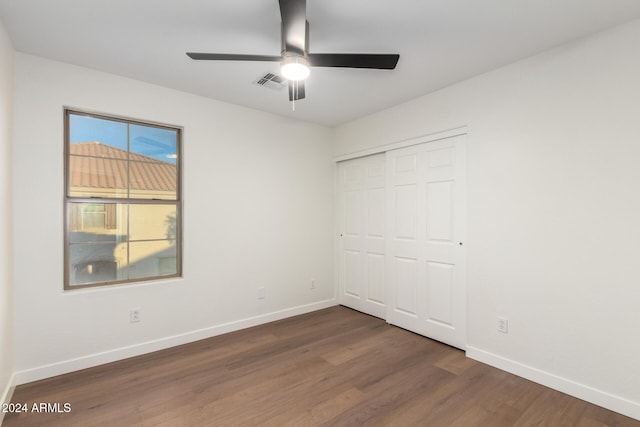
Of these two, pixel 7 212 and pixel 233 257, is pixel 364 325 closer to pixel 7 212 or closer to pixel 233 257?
pixel 233 257

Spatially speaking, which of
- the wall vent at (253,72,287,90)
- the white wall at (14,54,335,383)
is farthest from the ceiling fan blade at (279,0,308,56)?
the white wall at (14,54,335,383)

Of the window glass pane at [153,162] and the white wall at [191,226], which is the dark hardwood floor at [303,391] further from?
the window glass pane at [153,162]

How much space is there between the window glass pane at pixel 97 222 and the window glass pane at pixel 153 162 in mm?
237

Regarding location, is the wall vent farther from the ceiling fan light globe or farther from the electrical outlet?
the electrical outlet

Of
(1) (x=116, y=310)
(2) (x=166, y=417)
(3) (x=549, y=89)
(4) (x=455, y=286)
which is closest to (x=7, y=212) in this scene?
(1) (x=116, y=310)

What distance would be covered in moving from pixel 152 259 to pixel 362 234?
2.49 metres

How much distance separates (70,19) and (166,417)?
2696 millimetres

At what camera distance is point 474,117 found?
9.16ft

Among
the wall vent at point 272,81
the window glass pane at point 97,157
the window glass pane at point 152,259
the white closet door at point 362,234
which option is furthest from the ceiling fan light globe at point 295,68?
the window glass pane at point 152,259

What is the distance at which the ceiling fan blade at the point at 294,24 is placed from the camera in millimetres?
1603

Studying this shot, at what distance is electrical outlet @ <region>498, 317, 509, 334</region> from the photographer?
2558mm

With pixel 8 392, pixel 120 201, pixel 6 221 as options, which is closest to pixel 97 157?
pixel 120 201

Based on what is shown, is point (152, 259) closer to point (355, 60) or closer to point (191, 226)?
point (191, 226)

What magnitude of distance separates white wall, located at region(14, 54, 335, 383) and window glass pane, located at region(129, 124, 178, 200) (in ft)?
0.48
